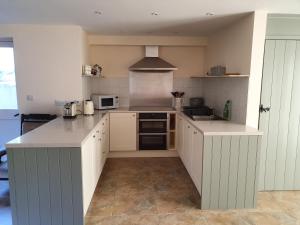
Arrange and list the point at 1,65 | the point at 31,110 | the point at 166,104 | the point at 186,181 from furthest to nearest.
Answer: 1. the point at 166,104
2. the point at 1,65
3. the point at 31,110
4. the point at 186,181

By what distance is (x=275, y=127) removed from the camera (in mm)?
2875

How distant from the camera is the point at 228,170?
249cm

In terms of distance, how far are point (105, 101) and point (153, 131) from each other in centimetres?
105

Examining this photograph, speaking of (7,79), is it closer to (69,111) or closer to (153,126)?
(69,111)

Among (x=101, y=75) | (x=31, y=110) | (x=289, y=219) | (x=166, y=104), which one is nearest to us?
(x=289, y=219)

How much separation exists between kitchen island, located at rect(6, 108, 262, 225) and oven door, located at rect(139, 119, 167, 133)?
3.24 feet

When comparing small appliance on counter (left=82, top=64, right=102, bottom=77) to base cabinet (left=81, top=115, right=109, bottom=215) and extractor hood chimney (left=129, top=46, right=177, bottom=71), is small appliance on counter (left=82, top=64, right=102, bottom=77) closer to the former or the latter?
extractor hood chimney (left=129, top=46, right=177, bottom=71)

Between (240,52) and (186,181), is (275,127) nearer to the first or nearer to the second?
(240,52)

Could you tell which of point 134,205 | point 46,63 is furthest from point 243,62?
point 46,63

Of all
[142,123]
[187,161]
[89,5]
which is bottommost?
[187,161]

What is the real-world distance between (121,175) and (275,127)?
2281 millimetres

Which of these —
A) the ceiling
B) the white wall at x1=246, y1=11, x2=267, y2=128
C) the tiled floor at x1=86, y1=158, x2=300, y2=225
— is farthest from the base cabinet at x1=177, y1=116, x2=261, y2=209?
the ceiling

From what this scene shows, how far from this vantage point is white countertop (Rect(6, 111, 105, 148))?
200cm

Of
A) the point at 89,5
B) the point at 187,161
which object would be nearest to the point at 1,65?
the point at 89,5
